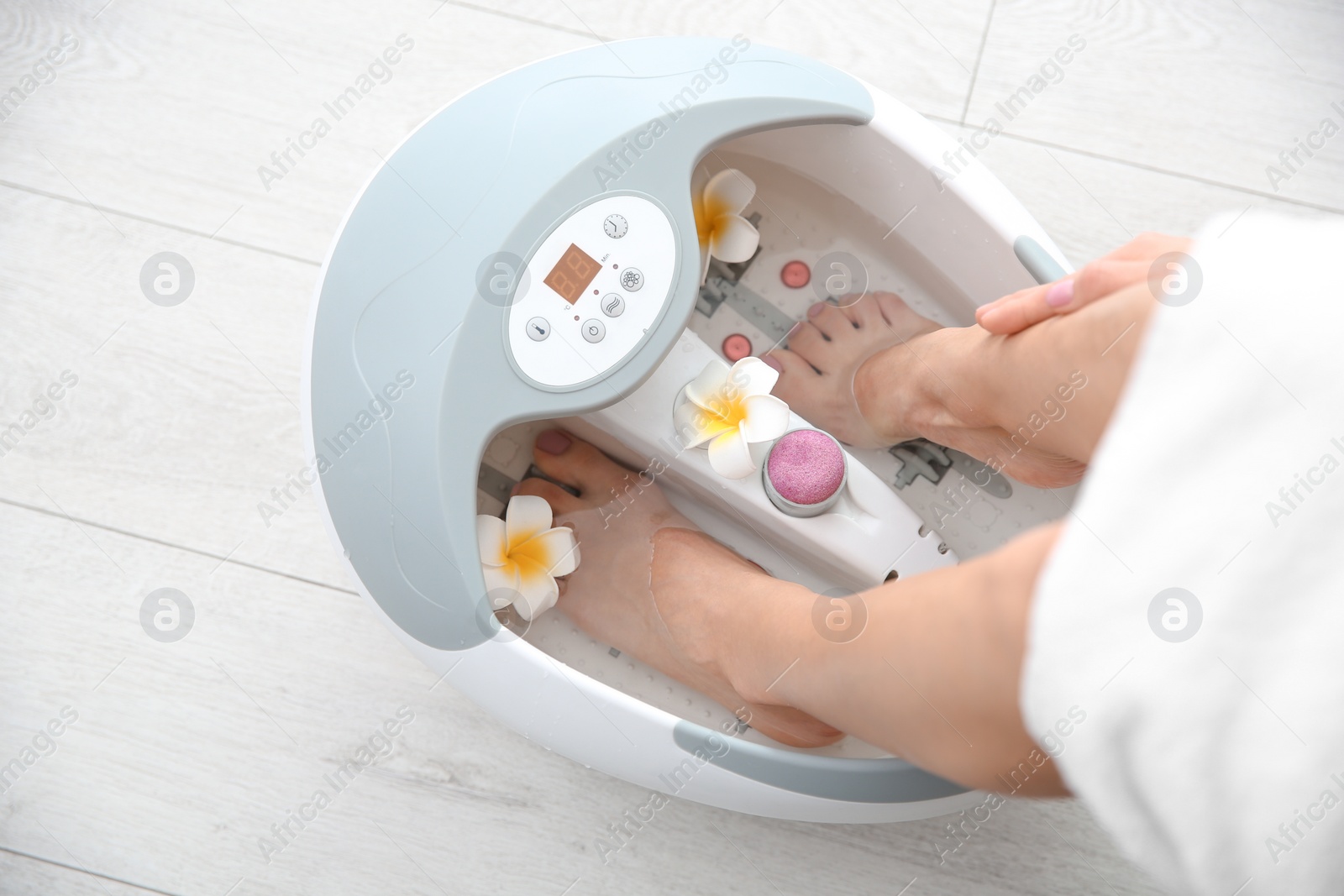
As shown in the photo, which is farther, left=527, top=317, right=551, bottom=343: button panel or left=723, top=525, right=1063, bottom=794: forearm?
left=527, top=317, right=551, bottom=343: button panel

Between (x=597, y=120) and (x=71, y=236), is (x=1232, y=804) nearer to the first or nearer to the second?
(x=597, y=120)

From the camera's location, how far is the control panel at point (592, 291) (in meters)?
0.60

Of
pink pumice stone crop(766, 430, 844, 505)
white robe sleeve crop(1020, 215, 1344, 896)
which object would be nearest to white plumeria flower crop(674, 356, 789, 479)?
pink pumice stone crop(766, 430, 844, 505)

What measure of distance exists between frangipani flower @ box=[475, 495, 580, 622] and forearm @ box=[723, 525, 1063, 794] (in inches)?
8.7

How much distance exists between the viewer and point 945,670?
413 mm

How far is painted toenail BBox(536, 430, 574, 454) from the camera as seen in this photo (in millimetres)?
773

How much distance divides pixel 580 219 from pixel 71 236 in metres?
0.55

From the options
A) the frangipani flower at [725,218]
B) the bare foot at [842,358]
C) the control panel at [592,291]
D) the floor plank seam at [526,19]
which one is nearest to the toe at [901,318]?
the bare foot at [842,358]

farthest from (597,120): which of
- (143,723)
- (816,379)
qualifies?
(143,723)

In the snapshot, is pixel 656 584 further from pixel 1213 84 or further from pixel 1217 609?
pixel 1213 84

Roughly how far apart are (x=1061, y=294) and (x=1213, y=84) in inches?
20.2

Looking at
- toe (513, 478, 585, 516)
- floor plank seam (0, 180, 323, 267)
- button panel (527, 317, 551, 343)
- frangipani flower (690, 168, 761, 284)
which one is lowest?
floor plank seam (0, 180, 323, 267)

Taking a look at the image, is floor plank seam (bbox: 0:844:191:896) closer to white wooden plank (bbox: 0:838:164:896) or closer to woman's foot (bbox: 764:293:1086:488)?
white wooden plank (bbox: 0:838:164:896)

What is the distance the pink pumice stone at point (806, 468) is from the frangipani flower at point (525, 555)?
0.58 feet
